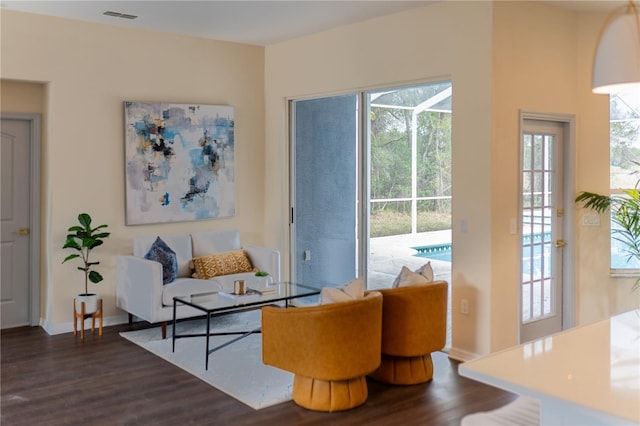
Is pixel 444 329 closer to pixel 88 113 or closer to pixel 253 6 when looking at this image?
pixel 253 6

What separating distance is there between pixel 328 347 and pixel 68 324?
326cm

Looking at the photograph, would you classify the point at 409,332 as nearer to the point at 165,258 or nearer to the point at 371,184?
the point at 371,184

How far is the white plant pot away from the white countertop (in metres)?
4.49

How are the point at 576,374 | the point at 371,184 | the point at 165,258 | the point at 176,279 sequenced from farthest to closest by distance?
the point at 371,184 < the point at 176,279 < the point at 165,258 < the point at 576,374

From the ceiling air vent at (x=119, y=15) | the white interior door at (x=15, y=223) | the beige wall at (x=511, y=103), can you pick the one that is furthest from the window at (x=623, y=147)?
the white interior door at (x=15, y=223)

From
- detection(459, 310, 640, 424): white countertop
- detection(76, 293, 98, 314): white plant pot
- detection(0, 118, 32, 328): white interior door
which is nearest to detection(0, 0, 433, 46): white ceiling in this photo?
detection(0, 118, 32, 328): white interior door

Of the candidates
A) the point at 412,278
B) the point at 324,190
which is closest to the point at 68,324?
the point at 324,190

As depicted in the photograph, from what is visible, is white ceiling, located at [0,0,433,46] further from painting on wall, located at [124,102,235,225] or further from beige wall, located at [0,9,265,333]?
painting on wall, located at [124,102,235,225]

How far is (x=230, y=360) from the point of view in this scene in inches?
199

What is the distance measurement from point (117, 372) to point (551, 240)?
3822 mm

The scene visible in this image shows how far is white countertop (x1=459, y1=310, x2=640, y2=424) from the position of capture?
1775 mm

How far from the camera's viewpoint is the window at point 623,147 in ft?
18.4

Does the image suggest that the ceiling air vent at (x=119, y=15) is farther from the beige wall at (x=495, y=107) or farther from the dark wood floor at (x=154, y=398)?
the dark wood floor at (x=154, y=398)

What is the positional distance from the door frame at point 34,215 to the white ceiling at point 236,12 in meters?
1.10
